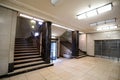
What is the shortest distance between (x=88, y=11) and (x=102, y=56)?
23.4ft

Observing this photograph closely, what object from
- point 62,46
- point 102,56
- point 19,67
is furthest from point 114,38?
point 19,67

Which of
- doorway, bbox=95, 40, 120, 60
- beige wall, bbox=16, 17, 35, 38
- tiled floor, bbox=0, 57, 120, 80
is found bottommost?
tiled floor, bbox=0, 57, 120, 80

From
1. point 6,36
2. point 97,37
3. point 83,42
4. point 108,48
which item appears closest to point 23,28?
point 6,36

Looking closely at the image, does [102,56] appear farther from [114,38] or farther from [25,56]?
[25,56]

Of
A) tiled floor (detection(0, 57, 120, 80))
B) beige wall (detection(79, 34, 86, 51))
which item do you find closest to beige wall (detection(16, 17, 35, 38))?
tiled floor (detection(0, 57, 120, 80))

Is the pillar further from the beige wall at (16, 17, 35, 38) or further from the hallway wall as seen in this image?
the hallway wall

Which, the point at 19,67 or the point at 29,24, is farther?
the point at 29,24

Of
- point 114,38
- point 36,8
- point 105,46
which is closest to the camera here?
point 36,8

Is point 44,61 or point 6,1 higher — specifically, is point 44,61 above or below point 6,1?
below

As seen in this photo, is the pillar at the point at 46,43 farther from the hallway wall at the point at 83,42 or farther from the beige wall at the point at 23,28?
the hallway wall at the point at 83,42

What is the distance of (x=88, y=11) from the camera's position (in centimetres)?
361

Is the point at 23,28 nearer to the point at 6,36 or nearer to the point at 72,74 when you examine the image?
the point at 6,36

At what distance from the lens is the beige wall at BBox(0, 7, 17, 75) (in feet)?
10.4

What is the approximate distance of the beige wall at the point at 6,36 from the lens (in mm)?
3158
